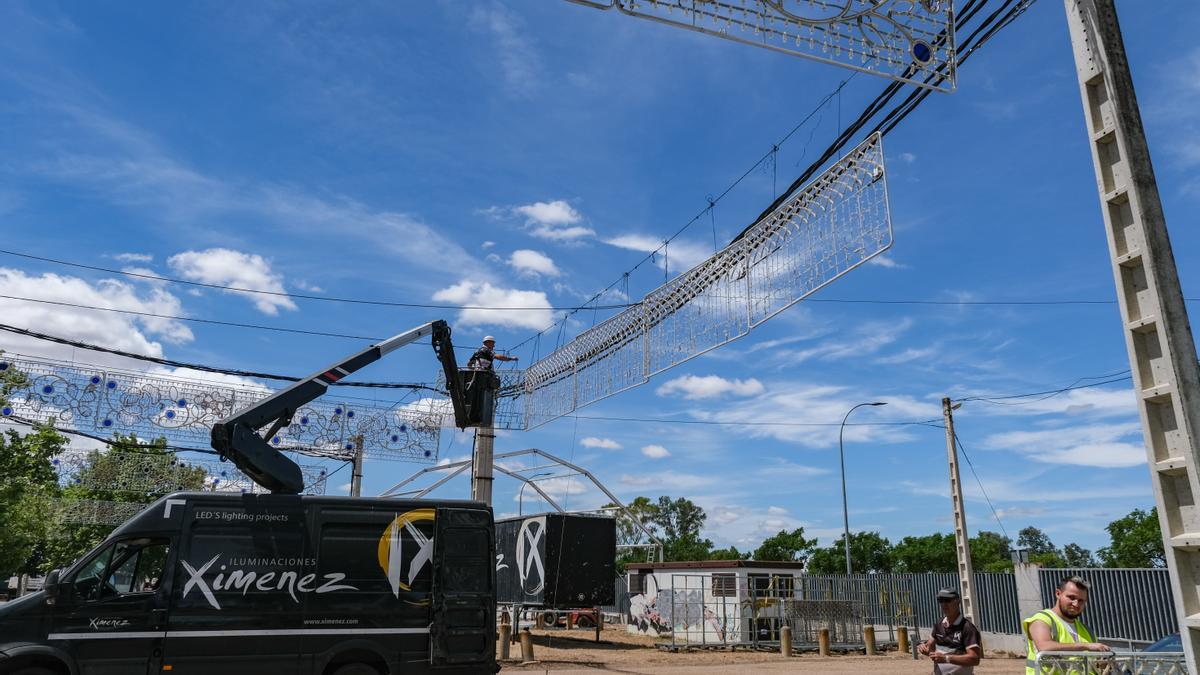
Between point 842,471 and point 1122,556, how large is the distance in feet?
132

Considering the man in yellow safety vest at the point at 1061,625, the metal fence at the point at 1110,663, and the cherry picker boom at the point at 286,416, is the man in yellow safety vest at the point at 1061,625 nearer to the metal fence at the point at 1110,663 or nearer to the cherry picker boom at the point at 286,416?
the metal fence at the point at 1110,663

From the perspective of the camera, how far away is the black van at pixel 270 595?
9.80 metres

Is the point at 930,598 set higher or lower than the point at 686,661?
higher

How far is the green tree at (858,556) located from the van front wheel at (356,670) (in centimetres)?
5791

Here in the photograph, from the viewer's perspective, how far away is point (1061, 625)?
561cm

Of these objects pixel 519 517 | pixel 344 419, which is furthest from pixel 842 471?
pixel 344 419

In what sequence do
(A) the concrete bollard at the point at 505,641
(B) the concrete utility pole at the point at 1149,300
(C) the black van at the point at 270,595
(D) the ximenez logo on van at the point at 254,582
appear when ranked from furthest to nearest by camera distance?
(A) the concrete bollard at the point at 505,641 < (D) the ximenez logo on van at the point at 254,582 < (C) the black van at the point at 270,595 < (B) the concrete utility pole at the point at 1149,300

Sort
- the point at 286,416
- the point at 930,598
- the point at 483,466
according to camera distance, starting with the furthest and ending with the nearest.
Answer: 1. the point at 930,598
2. the point at 483,466
3. the point at 286,416

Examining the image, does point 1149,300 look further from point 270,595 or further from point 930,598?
point 930,598

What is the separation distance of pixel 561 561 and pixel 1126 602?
52.0 feet

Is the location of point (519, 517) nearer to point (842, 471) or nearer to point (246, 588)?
point (246, 588)

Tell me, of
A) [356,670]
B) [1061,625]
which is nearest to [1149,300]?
[1061,625]

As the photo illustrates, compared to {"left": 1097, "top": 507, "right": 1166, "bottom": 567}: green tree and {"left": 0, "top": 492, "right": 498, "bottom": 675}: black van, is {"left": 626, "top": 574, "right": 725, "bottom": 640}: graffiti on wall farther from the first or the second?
{"left": 1097, "top": 507, "right": 1166, "bottom": 567}: green tree

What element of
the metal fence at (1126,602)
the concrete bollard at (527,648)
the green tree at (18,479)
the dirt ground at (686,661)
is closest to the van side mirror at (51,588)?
the dirt ground at (686,661)
